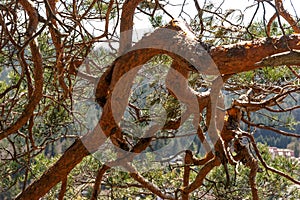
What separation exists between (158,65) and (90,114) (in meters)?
0.72

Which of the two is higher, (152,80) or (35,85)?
(152,80)

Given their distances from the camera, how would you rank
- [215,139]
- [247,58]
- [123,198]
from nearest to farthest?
[247,58] → [215,139] → [123,198]

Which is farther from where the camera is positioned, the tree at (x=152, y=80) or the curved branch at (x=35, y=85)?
the curved branch at (x=35, y=85)

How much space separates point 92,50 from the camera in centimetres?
235

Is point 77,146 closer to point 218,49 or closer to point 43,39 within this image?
point 218,49

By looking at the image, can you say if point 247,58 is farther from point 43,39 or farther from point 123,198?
point 123,198

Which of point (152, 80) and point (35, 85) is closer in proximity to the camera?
point (35, 85)

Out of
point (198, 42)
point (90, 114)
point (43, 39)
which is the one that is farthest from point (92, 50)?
point (198, 42)

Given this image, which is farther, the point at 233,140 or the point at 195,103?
the point at 233,140

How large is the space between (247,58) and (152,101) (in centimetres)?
101

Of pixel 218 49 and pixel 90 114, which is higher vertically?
pixel 90 114

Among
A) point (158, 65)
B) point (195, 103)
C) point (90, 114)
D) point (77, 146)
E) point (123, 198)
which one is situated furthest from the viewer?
point (123, 198)

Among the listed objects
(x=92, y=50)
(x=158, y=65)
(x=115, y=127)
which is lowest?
(x=115, y=127)

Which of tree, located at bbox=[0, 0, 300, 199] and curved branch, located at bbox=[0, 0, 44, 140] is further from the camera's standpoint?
curved branch, located at bbox=[0, 0, 44, 140]
